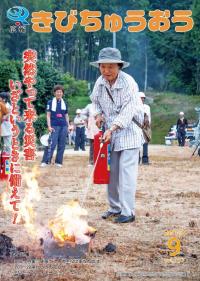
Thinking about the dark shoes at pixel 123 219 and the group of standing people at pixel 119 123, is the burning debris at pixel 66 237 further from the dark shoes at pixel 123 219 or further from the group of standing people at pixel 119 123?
the group of standing people at pixel 119 123

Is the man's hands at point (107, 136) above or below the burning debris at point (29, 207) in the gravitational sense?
above

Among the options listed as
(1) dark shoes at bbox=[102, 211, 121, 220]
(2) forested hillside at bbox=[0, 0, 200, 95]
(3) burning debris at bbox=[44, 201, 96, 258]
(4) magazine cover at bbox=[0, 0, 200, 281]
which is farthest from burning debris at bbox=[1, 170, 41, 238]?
(2) forested hillside at bbox=[0, 0, 200, 95]

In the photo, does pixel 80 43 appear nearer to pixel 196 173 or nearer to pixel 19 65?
pixel 19 65

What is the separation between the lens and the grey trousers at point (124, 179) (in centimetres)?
731

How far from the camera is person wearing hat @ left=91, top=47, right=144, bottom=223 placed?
714cm

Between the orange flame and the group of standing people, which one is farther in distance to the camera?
the group of standing people

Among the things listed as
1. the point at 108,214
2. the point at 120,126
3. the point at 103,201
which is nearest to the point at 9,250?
the point at 120,126

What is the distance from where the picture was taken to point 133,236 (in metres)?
6.42

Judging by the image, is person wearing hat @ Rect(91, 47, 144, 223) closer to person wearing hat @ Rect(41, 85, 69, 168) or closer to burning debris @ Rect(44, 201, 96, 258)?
burning debris @ Rect(44, 201, 96, 258)

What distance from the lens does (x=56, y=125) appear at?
1477 cm

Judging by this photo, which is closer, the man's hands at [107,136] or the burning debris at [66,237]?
the burning debris at [66,237]

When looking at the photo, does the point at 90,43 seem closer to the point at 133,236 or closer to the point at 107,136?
the point at 107,136

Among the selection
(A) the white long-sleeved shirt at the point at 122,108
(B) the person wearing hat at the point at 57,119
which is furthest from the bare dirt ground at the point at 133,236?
(B) the person wearing hat at the point at 57,119

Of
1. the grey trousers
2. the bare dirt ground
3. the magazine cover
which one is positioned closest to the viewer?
the bare dirt ground
